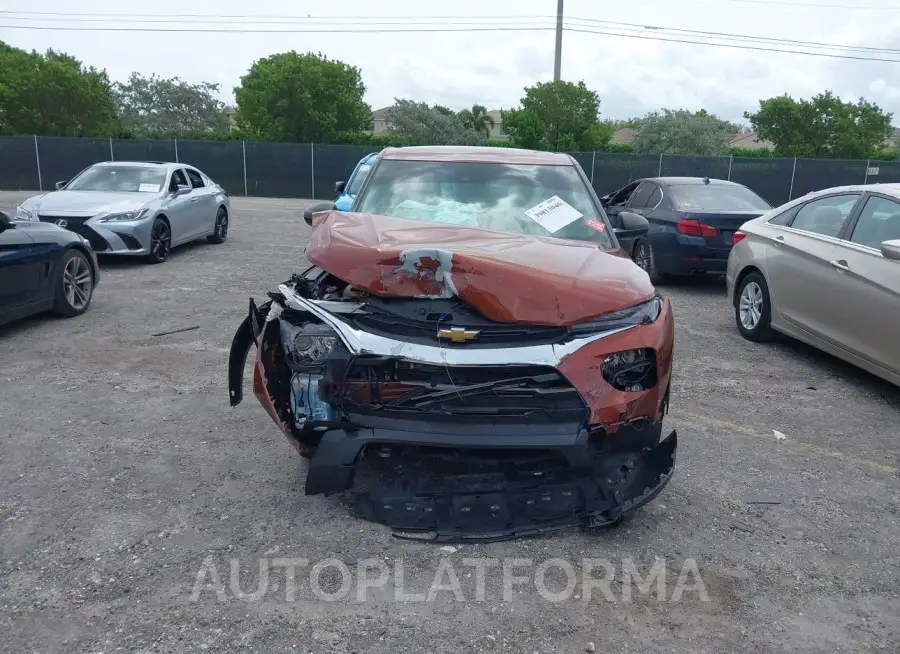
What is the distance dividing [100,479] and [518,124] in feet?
109

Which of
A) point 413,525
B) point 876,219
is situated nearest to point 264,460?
point 413,525

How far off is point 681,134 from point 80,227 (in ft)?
107

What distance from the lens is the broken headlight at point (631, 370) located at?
137 inches

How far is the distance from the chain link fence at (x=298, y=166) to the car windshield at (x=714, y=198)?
1617 centimetres

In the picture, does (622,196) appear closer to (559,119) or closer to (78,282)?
(78,282)

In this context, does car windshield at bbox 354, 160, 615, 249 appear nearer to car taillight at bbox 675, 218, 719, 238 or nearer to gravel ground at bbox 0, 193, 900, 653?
gravel ground at bbox 0, 193, 900, 653

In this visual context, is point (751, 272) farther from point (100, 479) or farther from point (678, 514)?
point (100, 479)

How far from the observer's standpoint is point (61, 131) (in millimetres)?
36688

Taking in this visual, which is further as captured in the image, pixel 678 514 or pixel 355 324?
pixel 678 514

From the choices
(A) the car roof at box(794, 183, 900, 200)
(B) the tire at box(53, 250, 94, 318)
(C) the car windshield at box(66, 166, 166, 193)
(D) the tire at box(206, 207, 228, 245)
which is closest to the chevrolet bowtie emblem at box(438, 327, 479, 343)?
(A) the car roof at box(794, 183, 900, 200)

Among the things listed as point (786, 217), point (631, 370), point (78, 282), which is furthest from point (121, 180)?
point (631, 370)

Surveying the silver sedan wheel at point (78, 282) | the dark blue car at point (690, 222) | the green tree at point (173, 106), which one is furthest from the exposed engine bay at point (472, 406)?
A: the green tree at point (173, 106)

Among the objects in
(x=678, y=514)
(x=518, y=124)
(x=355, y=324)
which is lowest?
(x=678, y=514)

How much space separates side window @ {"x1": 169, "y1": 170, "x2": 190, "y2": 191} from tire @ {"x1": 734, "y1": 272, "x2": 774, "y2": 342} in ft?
28.3
